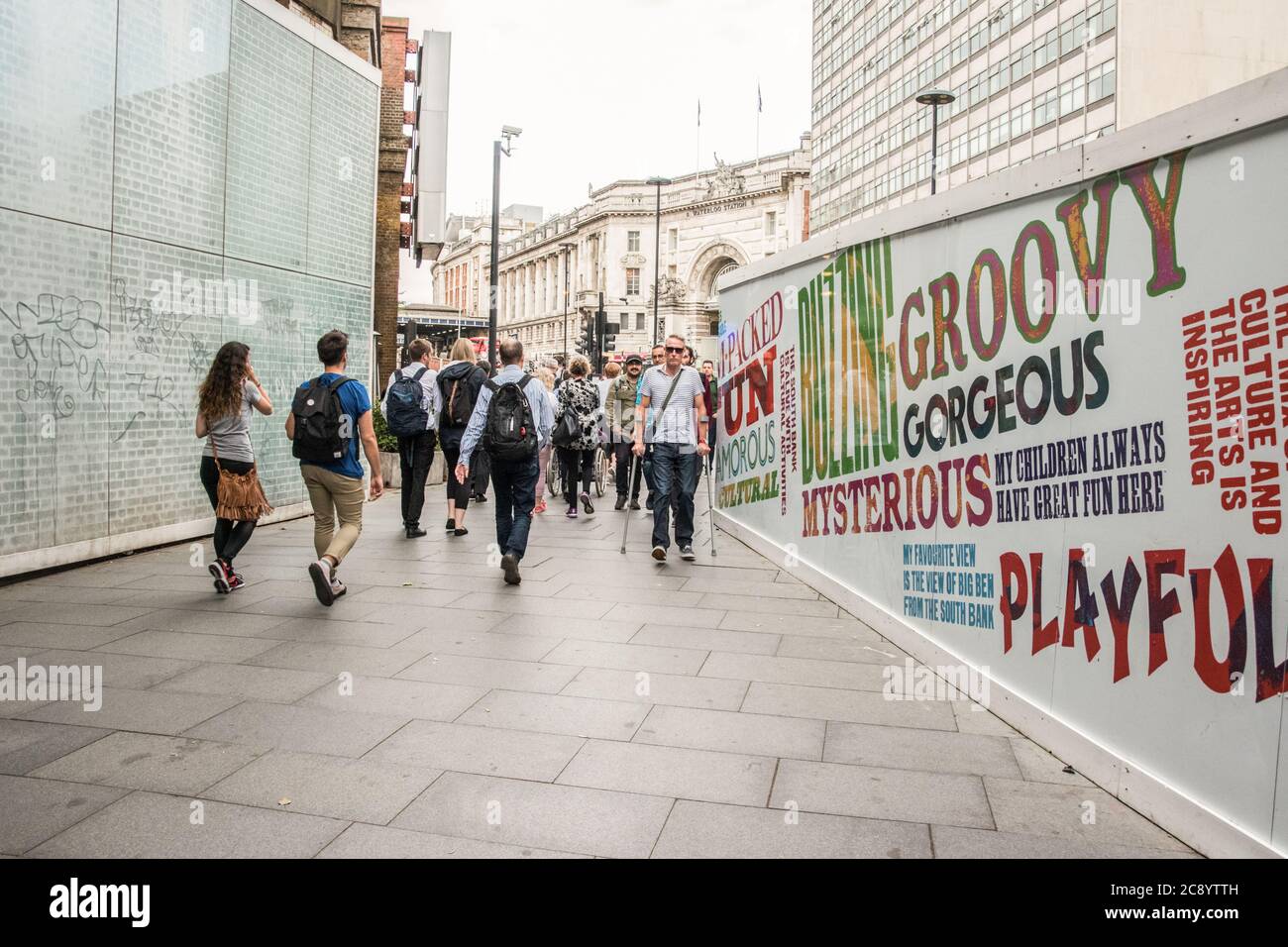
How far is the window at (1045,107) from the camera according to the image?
48338mm

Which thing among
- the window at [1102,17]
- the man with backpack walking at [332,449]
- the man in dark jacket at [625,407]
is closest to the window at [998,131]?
the window at [1102,17]

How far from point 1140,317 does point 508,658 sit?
11.5ft

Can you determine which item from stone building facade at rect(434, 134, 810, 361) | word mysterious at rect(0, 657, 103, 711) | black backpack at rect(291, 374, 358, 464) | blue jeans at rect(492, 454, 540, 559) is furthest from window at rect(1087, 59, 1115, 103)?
word mysterious at rect(0, 657, 103, 711)

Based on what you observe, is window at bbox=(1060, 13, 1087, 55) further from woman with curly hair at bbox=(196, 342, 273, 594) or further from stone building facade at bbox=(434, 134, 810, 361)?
woman with curly hair at bbox=(196, 342, 273, 594)

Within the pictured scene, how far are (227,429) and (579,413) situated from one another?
6.11m

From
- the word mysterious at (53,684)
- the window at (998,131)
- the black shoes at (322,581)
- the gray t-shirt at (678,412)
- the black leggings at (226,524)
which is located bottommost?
the word mysterious at (53,684)

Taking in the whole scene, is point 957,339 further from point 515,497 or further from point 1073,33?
point 1073,33

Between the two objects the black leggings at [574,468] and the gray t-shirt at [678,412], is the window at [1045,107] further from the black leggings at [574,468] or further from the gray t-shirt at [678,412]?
the gray t-shirt at [678,412]

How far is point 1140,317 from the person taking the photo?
3.81 metres

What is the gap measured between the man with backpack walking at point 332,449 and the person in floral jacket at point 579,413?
5771mm
